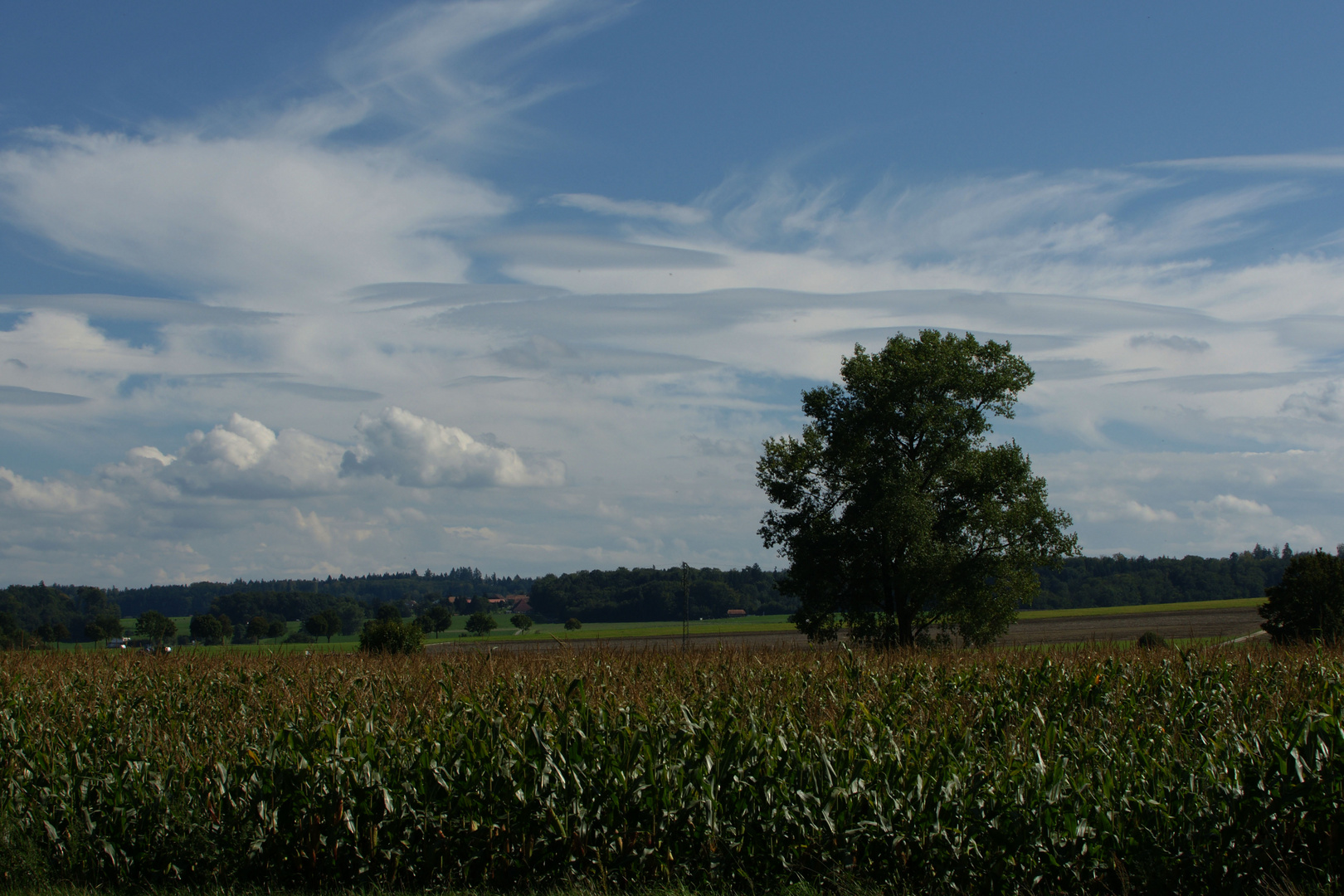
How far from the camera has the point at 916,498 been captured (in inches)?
1234

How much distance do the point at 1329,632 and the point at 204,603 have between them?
682 feet

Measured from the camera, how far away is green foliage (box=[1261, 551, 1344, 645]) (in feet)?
84.4

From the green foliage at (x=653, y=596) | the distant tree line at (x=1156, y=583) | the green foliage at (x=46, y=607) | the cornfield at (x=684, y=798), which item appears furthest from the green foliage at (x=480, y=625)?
the cornfield at (x=684, y=798)

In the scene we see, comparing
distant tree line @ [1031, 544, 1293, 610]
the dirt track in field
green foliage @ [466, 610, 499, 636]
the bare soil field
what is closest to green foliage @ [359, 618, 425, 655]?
the dirt track in field

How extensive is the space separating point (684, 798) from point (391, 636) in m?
25.2

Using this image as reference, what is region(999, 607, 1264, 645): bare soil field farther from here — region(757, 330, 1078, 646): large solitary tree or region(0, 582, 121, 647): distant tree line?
region(0, 582, 121, 647): distant tree line

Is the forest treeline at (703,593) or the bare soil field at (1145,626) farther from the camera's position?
the forest treeline at (703,593)

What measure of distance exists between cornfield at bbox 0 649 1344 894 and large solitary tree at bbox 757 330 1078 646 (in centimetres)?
2162

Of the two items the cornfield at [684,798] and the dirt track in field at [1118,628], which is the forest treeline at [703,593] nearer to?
the dirt track in field at [1118,628]

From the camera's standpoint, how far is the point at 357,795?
814cm

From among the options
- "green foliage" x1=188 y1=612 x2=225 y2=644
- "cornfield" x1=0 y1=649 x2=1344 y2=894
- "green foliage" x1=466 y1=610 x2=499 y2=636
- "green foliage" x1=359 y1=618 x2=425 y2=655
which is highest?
"cornfield" x1=0 y1=649 x2=1344 y2=894

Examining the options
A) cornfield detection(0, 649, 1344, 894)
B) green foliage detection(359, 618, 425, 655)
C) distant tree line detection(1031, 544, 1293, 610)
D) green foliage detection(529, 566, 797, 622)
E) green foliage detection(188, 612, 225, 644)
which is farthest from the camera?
green foliage detection(529, 566, 797, 622)

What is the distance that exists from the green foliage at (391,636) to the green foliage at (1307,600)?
90.2ft

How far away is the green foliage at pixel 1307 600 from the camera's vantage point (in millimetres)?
25734
